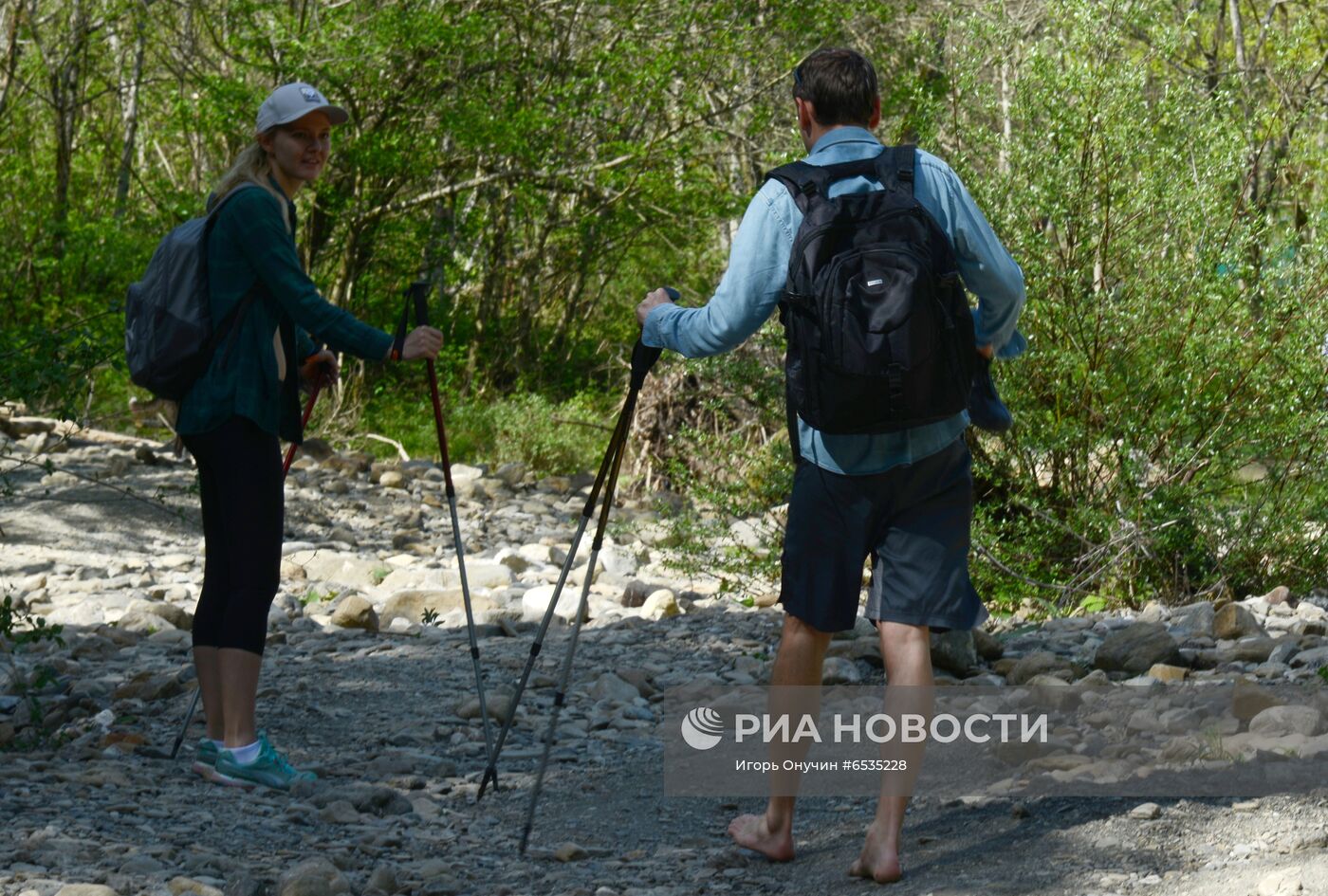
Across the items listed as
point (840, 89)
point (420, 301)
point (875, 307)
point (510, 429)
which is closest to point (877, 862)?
point (875, 307)

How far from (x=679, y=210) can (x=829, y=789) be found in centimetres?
1222

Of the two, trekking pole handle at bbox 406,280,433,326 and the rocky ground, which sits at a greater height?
trekking pole handle at bbox 406,280,433,326

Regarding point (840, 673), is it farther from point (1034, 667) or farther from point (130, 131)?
point (130, 131)

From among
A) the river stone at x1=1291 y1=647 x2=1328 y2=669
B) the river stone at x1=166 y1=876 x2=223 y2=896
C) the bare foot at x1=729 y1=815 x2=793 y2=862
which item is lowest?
the bare foot at x1=729 y1=815 x2=793 y2=862

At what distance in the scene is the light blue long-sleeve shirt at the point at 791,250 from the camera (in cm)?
343

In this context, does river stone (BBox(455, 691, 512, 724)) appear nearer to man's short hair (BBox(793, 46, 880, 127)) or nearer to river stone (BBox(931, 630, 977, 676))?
river stone (BBox(931, 630, 977, 676))

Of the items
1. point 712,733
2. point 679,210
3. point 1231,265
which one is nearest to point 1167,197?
point 1231,265

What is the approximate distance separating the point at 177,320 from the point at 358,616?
10.7 feet

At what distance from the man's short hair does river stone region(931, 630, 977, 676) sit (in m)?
2.85

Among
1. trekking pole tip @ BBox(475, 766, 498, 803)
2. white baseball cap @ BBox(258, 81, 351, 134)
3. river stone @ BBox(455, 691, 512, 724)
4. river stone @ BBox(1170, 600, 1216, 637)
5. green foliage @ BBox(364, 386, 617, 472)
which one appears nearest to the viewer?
white baseball cap @ BBox(258, 81, 351, 134)

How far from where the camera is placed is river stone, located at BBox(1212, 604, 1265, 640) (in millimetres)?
6316

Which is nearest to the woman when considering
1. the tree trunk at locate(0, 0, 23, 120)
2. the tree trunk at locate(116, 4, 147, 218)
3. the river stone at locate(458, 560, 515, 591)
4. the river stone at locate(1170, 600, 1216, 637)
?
the river stone at locate(1170, 600, 1216, 637)

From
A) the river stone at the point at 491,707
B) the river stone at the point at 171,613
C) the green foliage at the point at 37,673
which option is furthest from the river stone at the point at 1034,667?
the river stone at the point at 171,613

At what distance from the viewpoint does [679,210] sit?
644 inches
